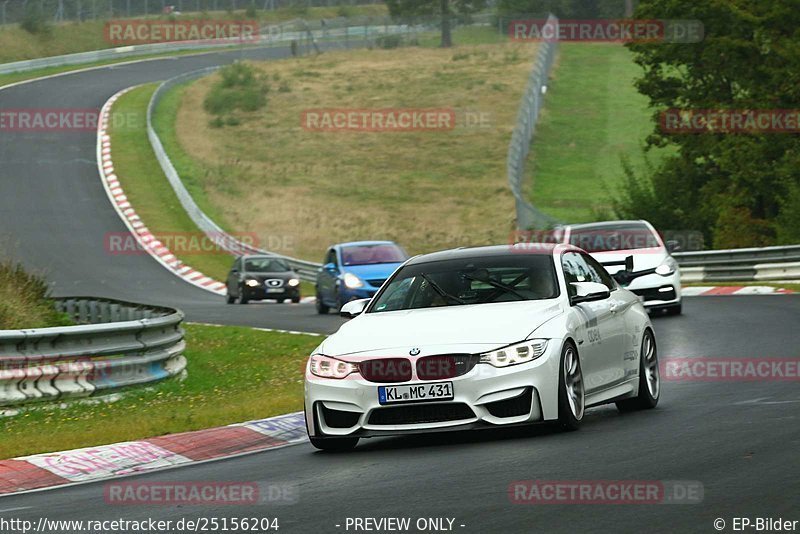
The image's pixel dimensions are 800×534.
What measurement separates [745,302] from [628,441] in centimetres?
1595

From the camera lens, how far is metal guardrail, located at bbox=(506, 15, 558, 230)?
43469 millimetres

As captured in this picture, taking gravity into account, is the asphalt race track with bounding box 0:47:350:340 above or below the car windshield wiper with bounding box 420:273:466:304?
below

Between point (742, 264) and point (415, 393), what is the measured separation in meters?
24.8

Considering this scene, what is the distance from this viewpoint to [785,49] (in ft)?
136

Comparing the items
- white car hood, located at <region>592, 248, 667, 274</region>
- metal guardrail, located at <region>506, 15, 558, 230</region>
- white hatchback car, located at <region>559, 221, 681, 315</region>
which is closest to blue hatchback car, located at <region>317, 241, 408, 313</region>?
white hatchback car, located at <region>559, 221, 681, 315</region>

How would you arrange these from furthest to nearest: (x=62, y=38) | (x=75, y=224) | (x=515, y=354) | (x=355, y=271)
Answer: (x=62, y=38)
(x=75, y=224)
(x=355, y=271)
(x=515, y=354)

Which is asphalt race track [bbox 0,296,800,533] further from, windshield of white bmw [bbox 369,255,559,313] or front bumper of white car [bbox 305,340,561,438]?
windshield of white bmw [bbox 369,255,559,313]

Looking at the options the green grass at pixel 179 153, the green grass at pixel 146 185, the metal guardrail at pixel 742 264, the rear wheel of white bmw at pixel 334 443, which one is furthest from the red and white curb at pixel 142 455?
the green grass at pixel 179 153

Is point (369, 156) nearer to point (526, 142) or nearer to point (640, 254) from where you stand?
point (526, 142)

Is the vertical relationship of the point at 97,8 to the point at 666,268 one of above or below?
below

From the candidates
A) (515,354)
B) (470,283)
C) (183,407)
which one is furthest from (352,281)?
(515,354)

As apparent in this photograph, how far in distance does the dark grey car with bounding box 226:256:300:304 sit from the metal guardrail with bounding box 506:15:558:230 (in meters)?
7.74

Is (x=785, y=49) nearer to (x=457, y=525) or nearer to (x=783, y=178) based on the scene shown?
(x=783, y=178)

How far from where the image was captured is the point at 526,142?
207ft
